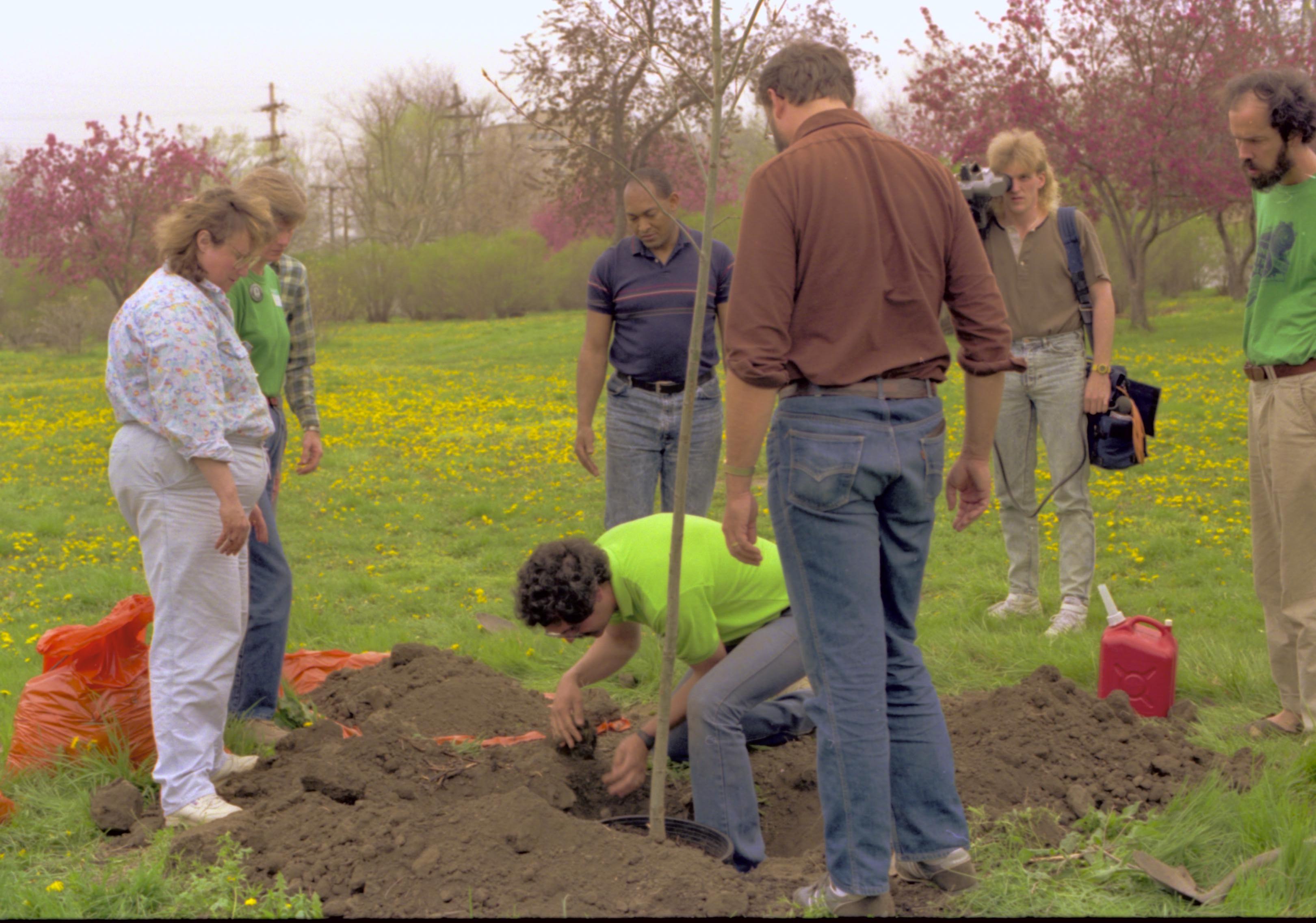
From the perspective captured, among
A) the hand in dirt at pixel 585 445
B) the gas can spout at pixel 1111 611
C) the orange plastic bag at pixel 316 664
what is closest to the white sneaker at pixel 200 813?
the orange plastic bag at pixel 316 664

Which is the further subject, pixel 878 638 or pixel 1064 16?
pixel 1064 16

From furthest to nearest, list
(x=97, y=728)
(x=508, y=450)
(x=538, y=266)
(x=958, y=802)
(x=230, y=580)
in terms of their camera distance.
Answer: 1. (x=538, y=266)
2. (x=508, y=450)
3. (x=97, y=728)
4. (x=230, y=580)
5. (x=958, y=802)

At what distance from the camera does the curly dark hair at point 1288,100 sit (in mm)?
3432

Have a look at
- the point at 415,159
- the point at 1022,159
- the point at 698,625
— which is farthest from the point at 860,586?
the point at 415,159

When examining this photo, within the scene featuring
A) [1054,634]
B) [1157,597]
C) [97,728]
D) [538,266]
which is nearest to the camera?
[97,728]

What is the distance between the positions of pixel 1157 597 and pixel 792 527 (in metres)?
4.06

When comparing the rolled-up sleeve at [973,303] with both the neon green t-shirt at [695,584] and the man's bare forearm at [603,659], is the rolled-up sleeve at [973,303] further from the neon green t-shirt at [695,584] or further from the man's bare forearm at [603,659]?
the man's bare forearm at [603,659]

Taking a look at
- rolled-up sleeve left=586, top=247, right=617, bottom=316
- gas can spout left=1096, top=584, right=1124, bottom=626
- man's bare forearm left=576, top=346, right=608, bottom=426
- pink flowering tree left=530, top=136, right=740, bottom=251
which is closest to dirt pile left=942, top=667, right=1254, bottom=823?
gas can spout left=1096, top=584, right=1124, bottom=626

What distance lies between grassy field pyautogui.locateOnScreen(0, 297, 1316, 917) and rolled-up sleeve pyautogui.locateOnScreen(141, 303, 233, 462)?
1.08 meters

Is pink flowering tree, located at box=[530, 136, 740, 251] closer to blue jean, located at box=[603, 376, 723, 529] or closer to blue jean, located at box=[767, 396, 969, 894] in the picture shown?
blue jean, located at box=[603, 376, 723, 529]

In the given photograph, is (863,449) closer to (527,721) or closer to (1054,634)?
(527,721)

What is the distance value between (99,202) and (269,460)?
869 inches

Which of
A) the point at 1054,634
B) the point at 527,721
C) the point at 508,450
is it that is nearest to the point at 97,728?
the point at 527,721

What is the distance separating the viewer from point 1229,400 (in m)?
12.0
